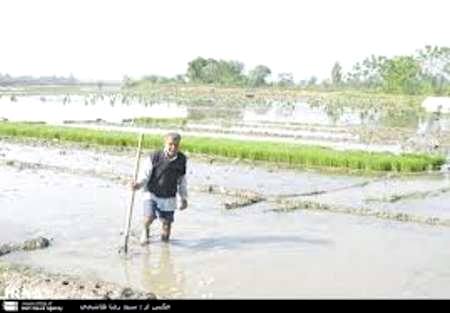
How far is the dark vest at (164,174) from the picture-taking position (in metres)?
7.18

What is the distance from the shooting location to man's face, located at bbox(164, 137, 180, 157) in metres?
7.10

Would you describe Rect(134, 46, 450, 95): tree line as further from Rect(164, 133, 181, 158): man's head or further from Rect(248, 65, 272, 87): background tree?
Rect(164, 133, 181, 158): man's head

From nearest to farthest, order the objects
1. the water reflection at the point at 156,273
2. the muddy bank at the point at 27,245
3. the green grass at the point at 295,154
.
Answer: the water reflection at the point at 156,273
the muddy bank at the point at 27,245
the green grass at the point at 295,154

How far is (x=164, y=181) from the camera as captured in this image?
7199mm

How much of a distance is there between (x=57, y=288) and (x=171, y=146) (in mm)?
2055

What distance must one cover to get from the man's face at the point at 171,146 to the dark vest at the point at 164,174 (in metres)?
0.07

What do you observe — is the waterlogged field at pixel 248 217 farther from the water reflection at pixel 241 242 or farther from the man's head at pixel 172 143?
the man's head at pixel 172 143

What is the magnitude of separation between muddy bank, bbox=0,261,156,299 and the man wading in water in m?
1.40

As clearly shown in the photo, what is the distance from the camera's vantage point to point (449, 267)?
6953 millimetres

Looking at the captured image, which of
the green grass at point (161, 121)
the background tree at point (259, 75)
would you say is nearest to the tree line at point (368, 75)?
the background tree at point (259, 75)

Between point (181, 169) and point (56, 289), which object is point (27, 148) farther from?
point (56, 289)

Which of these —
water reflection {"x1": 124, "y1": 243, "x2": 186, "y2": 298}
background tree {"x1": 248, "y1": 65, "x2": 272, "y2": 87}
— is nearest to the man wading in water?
water reflection {"x1": 124, "y1": 243, "x2": 186, "y2": 298}

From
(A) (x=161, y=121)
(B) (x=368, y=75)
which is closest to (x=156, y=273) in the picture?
(A) (x=161, y=121)

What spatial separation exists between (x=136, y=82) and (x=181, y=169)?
7582 cm
